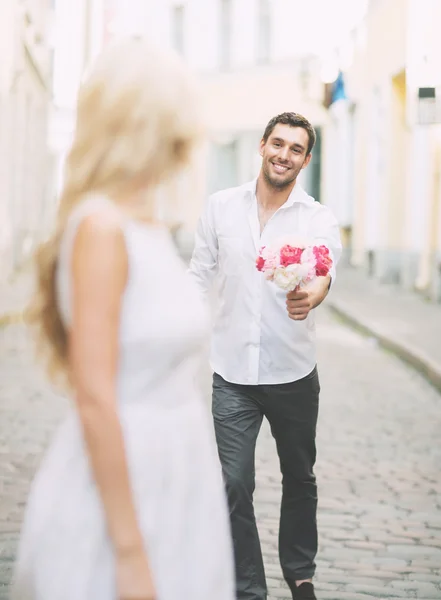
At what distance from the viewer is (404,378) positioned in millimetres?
10281

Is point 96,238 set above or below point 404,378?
above

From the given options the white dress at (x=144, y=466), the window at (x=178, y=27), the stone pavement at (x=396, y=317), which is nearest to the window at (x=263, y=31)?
the window at (x=178, y=27)

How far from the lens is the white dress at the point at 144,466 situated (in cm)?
190

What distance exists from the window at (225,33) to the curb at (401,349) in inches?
753

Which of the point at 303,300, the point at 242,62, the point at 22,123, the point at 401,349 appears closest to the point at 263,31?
the point at 242,62

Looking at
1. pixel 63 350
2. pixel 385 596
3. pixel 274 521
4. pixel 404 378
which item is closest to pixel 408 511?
pixel 274 521

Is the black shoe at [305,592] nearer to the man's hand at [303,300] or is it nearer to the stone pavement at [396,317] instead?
the man's hand at [303,300]

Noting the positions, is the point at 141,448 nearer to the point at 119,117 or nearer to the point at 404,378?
the point at 119,117

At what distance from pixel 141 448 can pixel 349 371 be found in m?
8.78

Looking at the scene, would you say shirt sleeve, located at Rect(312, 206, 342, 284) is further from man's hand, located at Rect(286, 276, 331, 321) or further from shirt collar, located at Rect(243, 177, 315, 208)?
man's hand, located at Rect(286, 276, 331, 321)

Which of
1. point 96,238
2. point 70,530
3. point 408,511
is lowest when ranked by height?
point 408,511

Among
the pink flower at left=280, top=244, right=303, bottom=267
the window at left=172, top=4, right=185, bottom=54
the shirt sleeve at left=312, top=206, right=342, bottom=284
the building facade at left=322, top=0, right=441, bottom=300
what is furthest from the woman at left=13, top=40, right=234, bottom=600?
the window at left=172, top=4, right=185, bottom=54

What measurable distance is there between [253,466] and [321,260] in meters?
0.79

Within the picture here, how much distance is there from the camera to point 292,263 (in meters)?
3.39
